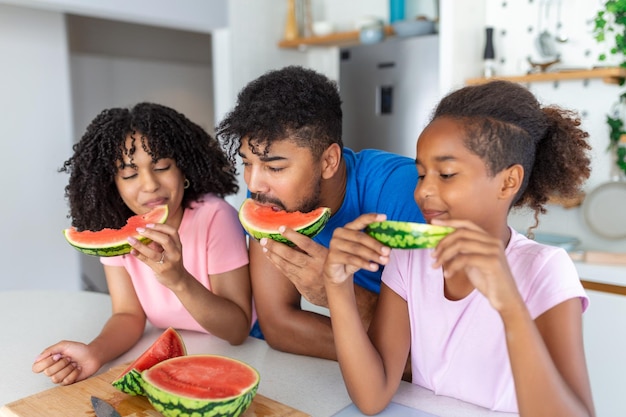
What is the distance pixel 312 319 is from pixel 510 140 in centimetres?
79

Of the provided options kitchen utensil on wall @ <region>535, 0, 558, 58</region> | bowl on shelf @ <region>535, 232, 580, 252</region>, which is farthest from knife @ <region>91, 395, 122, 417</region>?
kitchen utensil on wall @ <region>535, 0, 558, 58</region>

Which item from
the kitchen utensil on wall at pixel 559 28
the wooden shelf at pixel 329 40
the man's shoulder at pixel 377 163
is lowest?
Answer: the man's shoulder at pixel 377 163

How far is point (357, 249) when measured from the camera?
1.16m

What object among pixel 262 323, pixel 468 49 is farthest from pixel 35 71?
pixel 262 323

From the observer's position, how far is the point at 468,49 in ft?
12.9

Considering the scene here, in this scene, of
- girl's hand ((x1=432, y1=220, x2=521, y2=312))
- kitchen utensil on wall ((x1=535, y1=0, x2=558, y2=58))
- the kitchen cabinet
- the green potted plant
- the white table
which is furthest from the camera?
kitchen utensil on wall ((x1=535, y1=0, x2=558, y2=58))

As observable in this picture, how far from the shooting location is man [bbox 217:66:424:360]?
4.87 feet

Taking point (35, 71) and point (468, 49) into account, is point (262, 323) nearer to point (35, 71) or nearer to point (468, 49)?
point (468, 49)

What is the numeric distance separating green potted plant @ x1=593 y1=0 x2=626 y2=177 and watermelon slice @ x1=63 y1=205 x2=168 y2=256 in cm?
294

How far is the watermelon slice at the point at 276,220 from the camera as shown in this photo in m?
1.41

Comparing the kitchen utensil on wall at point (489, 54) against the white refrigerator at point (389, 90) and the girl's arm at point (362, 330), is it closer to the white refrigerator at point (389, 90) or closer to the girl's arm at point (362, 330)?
the white refrigerator at point (389, 90)

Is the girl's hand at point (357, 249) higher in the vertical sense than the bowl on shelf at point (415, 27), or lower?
lower

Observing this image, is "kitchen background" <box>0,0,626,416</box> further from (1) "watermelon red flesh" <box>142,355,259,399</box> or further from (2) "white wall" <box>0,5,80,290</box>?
(1) "watermelon red flesh" <box>142,355,259,399</box>

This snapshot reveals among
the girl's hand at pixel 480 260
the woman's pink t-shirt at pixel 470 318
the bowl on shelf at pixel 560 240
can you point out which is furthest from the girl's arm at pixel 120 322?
the bowl on shelf at pixel 560 240
